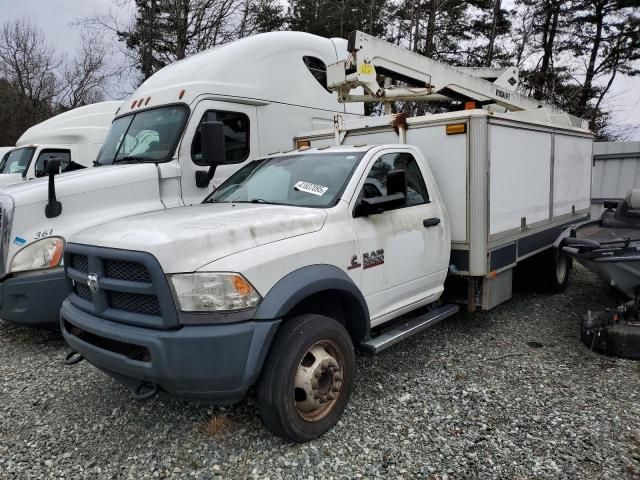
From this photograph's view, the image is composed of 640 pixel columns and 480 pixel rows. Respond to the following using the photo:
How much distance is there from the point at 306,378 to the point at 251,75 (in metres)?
4.52

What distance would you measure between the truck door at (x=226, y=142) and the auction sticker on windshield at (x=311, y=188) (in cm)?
211

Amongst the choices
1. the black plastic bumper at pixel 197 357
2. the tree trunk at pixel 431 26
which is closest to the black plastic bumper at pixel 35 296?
the black plastic bumper at pixel 197 357

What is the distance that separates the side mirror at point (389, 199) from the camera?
367cm

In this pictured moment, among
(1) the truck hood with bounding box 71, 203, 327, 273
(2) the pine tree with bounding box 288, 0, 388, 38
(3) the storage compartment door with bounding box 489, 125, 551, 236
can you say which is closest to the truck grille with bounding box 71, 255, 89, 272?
(1) the truck hood with bounding box 71, 203, 327, 273

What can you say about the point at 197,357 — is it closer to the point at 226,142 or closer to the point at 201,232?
the point at 201,232

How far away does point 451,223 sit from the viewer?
4.74m

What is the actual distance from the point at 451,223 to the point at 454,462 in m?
2.33

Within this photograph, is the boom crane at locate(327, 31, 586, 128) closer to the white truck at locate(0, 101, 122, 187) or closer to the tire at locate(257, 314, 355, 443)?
the tire at locate(257, 314, 355, 443)

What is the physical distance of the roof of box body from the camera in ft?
19.7

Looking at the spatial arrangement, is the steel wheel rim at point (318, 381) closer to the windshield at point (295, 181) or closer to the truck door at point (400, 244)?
the truck door at point (400, 244)

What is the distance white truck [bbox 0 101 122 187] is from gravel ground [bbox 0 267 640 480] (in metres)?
8.25

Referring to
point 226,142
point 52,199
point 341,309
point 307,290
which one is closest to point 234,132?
point 226,142

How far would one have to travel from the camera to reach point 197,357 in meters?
2.72

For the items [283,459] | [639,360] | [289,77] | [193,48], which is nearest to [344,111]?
[289,77]
